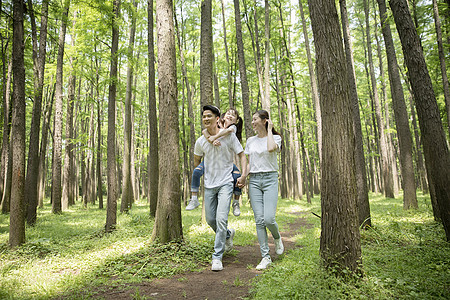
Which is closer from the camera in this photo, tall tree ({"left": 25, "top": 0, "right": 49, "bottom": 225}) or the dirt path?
the dirt path

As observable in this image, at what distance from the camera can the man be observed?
4.32 m

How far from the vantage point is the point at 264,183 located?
4430 millimetres

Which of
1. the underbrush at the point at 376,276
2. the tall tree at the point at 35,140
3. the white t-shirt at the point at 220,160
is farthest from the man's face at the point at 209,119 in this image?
the tall tree at the point at 35,140

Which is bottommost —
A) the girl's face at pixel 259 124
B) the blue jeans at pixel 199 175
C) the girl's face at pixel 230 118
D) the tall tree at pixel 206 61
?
the blue jeans at pixel 199 175

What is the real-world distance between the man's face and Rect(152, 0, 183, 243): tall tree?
102 cm

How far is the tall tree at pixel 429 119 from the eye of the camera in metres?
4.91

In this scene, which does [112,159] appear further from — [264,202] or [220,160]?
[264,202]

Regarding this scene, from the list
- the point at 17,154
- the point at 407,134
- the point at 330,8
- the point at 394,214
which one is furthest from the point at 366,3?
the point at 17,154

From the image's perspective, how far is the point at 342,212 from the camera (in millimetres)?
3219

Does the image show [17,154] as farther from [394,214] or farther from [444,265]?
[394,214]

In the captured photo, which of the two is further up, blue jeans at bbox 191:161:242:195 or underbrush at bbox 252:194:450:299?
blue jeans at bbox 191:161:242:195

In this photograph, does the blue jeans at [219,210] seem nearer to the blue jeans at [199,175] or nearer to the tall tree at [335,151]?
the blue jeans at [199,175]

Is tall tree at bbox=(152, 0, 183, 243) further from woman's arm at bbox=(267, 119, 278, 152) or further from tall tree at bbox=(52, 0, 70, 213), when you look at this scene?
tall tree at bbox=(52, 0, 70, 213)

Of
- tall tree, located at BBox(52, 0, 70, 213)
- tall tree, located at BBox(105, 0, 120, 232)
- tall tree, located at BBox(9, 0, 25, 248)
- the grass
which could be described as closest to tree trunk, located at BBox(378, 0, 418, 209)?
the grass
